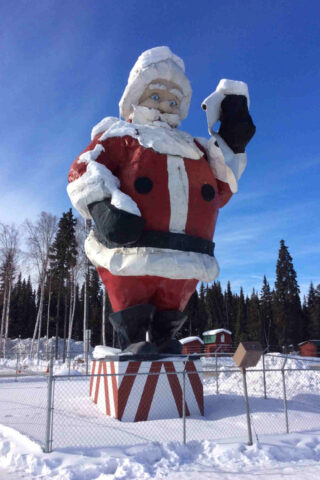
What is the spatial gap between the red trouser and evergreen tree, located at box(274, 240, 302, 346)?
93.1ft

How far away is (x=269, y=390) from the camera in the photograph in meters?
8.46

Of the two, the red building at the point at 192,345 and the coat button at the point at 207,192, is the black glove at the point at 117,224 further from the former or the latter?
the red building at the point at 192,345

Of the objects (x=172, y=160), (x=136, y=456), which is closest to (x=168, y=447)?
(x=136, y=456)

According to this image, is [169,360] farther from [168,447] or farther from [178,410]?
[168,447]

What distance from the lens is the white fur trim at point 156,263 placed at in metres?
5.21

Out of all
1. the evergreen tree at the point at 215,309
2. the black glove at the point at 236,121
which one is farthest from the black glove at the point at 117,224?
the evergreen tree at the point at 215,309

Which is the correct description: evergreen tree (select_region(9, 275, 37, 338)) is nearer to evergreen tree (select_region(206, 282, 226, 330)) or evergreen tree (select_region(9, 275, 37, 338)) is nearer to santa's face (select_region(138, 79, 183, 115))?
evergreen tree (select_region(206, 282, 226, 330))

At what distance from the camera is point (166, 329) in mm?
5754

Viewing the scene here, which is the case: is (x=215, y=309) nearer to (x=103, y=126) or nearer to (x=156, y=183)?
(x=103, y=126)

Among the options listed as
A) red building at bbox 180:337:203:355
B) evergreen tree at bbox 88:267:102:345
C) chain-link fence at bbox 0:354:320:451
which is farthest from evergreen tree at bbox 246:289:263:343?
chain-link fence at bbox 0:354:320:451

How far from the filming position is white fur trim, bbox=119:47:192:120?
618cm

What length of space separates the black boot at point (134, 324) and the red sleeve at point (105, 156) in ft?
6.64

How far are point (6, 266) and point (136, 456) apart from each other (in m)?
21.1

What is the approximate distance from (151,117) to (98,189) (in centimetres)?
178
